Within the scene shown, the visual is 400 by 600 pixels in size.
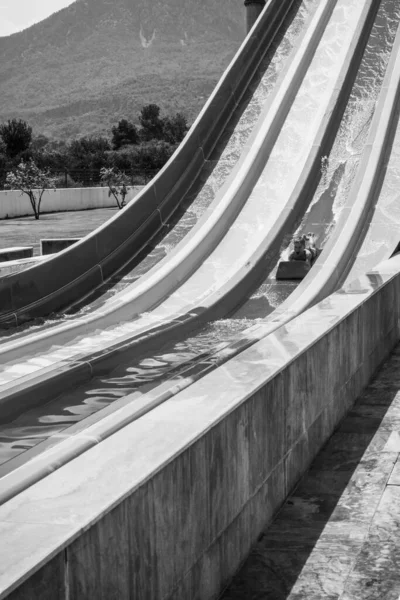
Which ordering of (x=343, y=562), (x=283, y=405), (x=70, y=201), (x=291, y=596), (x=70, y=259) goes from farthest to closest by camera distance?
1. (x=70, y=201)
2. (x=70, y=259)
3. (x=283, y=405)
4. (x=343, y=562)
5. (x=291, y=596)

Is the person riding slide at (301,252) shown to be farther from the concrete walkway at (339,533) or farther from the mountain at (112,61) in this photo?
the mountain at (112,61)

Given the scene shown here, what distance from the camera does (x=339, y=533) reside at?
320cm

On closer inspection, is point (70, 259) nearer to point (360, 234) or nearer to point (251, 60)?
point (360, 234)

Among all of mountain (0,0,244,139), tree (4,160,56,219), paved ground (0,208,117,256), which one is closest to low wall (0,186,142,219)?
tree (4,160,56,219)

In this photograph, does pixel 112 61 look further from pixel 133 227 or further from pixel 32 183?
pixel 133 227

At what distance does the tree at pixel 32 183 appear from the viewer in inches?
1043

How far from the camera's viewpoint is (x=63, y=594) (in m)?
1.80

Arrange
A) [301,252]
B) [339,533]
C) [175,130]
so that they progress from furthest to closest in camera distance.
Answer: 1. [175,130]
2. [301,252]
3. [339,533]

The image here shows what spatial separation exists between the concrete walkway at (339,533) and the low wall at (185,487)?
0.23ft

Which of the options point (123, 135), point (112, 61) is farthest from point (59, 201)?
point (112, 61)

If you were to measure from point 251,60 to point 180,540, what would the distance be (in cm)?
1499

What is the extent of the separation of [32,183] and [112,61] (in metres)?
114

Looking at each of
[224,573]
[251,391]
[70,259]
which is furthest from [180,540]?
[70,259]

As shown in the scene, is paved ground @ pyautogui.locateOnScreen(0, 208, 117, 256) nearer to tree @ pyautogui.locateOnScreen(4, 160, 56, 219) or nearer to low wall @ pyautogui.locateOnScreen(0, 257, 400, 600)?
tree @ pyautogui.locateOnScreen(4, 160, 56, 219)
